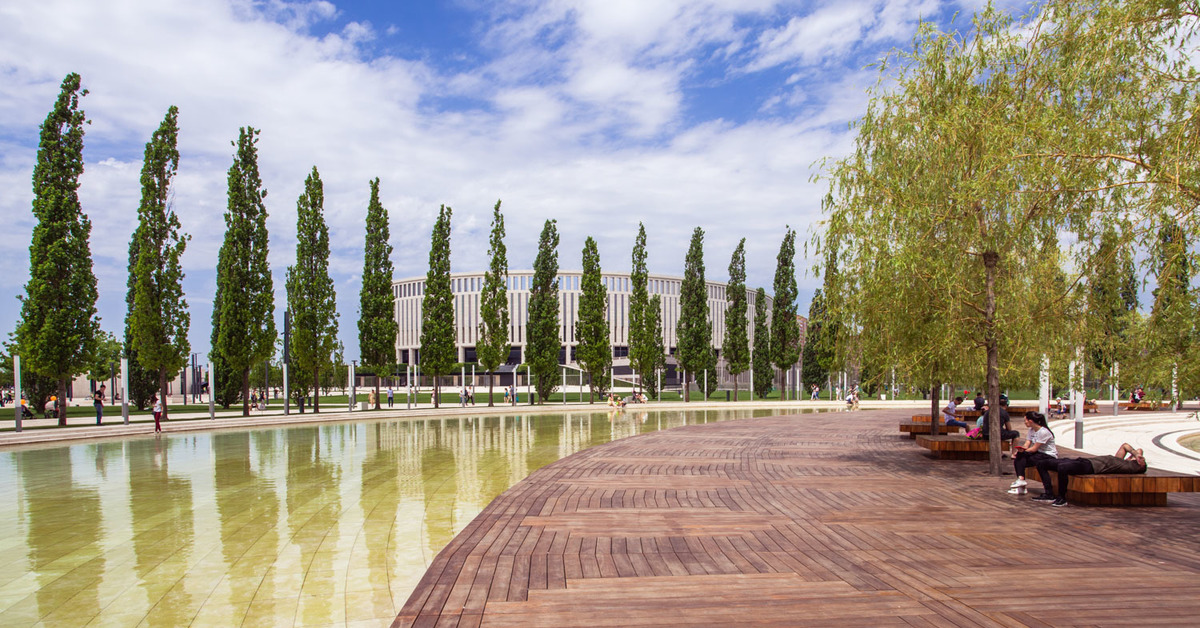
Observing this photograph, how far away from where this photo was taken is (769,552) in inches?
262

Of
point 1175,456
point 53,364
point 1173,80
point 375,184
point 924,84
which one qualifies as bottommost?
point 1175,456

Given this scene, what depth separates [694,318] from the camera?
54.8 m

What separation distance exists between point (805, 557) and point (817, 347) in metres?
8.73

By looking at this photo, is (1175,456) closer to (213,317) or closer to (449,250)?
(449,250)

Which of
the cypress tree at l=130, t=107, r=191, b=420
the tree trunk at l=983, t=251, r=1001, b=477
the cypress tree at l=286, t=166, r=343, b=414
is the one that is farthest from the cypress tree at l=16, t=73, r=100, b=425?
the tree trunk at l=983, t=251, r=1001, b=477

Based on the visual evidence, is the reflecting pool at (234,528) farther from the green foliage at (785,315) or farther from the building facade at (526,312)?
the building facade at (526,312)

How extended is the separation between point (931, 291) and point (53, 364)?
30754 millimetres

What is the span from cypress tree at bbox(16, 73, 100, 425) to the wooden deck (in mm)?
25620

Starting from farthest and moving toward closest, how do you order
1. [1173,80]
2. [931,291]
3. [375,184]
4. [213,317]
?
[213,317] < [375,184] < [931,291] < [1173,80]

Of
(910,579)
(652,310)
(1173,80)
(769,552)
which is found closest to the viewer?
(910,579)

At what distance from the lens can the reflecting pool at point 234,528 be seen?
220 inches

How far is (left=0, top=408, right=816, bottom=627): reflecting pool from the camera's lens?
5582 millimetres

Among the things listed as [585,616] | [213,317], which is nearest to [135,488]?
[585,616]

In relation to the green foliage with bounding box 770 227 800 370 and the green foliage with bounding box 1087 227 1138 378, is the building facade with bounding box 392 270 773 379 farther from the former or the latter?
the green foliage with bounding box 1087 227 1138 378
